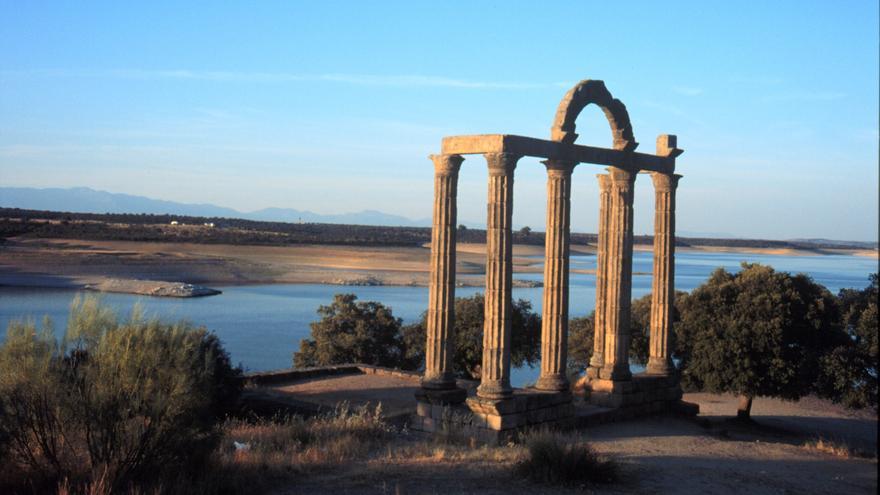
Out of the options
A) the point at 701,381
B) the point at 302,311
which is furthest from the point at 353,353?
the point at 302,311

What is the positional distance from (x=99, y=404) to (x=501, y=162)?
279 inches

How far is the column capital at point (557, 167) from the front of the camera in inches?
577

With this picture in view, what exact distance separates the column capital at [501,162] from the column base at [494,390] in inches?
133

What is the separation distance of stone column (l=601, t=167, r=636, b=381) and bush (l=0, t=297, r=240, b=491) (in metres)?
8.67

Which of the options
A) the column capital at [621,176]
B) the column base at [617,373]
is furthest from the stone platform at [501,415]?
the column capital at [621,176]

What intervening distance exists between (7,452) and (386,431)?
589 cm

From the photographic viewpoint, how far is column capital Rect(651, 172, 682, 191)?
56.7ft

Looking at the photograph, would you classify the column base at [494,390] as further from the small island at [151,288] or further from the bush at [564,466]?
the small island at [151,288]

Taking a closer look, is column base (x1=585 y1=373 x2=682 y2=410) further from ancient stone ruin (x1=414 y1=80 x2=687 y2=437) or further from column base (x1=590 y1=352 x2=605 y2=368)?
column base (x1=590 y1=352 x2=605 y2=368)

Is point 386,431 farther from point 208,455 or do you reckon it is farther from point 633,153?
point 633,153

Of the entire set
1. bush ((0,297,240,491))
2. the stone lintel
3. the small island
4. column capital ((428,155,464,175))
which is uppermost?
the stone lintel

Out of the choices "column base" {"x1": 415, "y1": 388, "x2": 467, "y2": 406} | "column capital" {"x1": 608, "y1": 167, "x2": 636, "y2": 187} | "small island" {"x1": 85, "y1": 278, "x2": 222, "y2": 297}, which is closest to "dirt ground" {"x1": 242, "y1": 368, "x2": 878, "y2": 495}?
"column base" {"x1": 415, "y1": 388, "x2": 467, "y2": 406}

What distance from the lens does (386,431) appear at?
13.6 metres

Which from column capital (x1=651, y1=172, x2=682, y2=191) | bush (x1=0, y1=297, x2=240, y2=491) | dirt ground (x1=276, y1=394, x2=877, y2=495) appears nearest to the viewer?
bush (x1=0, y1=297, x2=240, y2=491)
